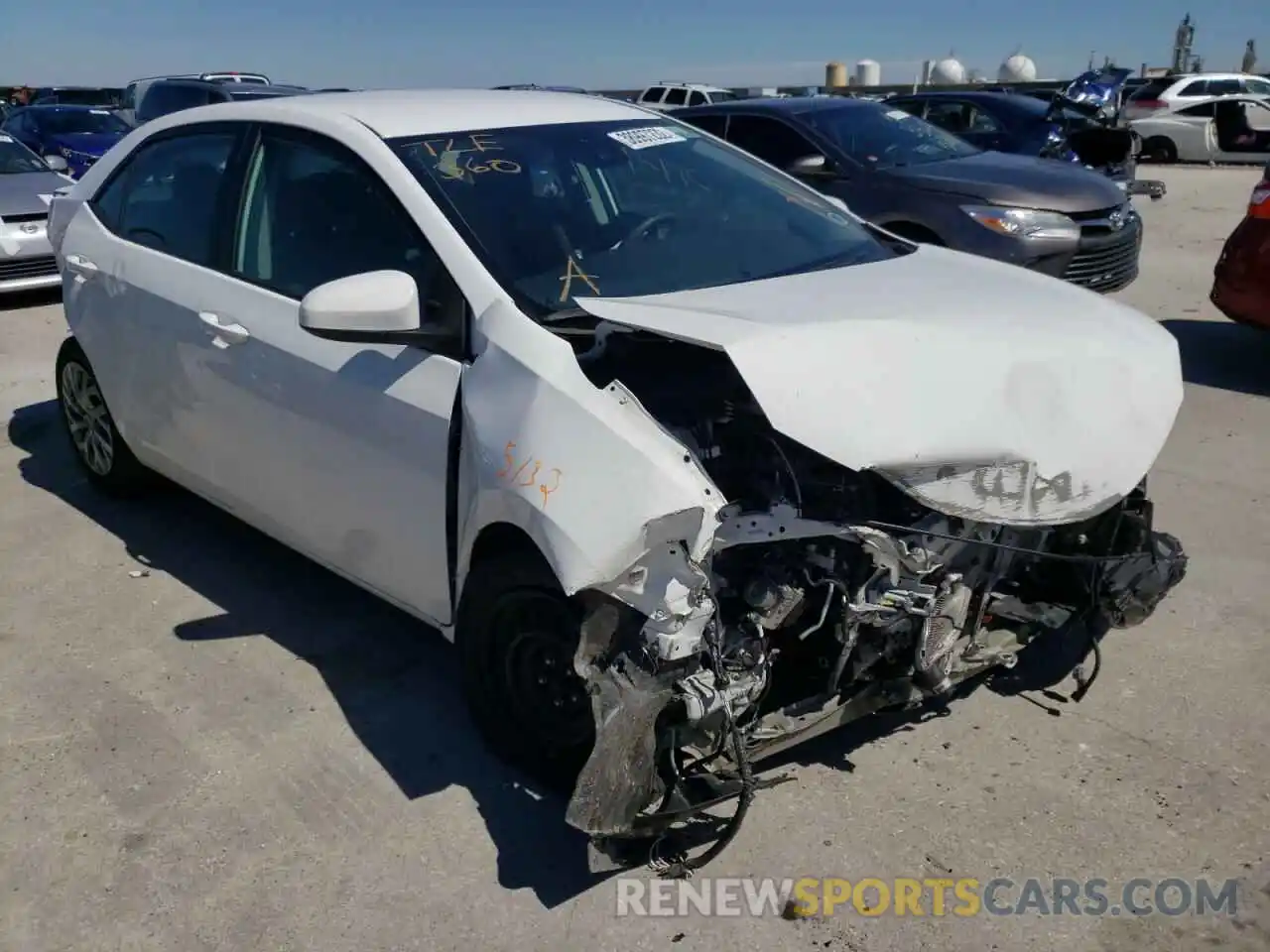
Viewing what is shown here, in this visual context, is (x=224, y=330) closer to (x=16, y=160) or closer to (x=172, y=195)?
(x=172, y=195)

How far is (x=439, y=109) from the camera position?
3.68 metres

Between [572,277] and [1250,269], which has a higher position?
[572,277]

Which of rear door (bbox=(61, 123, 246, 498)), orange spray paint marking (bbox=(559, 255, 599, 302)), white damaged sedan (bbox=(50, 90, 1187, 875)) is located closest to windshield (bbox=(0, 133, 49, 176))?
rear door (bbox=(61, 123, 246, 498))

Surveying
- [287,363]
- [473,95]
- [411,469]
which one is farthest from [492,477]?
[473,95]

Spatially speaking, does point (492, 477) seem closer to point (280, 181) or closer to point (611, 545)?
point (611, 545)

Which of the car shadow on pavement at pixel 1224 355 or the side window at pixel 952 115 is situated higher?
the side window at pixel 952 115

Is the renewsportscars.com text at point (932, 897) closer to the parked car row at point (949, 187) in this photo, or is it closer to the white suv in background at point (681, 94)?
the parked car row at point (949, 187)

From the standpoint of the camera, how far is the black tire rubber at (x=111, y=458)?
4.94 metres

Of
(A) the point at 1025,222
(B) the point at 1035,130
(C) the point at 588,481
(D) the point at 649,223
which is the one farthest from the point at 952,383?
(B) the point at 1035,130

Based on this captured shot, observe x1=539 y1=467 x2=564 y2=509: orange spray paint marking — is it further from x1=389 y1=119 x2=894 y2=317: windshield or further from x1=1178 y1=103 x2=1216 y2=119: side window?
x1=1178 y1=103 x2=1216 y2=119: side window

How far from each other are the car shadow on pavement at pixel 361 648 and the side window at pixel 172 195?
128cm

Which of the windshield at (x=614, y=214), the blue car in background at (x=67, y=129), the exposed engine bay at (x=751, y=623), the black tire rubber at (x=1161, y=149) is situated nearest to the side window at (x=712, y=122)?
the windshield at (x=614, y=214)

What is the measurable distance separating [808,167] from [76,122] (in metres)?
13.2

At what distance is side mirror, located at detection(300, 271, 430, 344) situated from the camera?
9.66 ft
